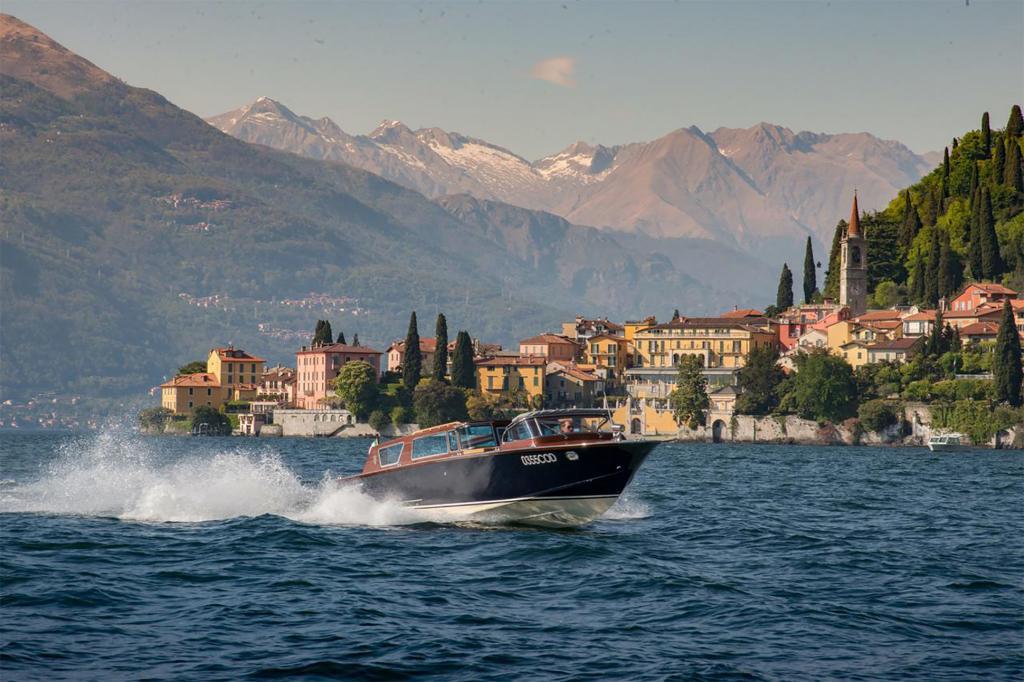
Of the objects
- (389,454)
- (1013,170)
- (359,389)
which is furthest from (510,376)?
(389,454)

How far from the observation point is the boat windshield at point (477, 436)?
1624 inches

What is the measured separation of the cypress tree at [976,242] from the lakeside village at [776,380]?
164 inches

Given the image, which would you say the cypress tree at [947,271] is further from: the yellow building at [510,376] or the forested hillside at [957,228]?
the yellow building at [510,376]

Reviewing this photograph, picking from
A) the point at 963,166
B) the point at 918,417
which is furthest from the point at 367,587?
the point at 963,166

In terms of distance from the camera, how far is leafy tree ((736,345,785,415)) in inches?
6417

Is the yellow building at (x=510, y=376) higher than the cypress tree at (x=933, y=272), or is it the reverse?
the cypress tree at (x=933, y=272)

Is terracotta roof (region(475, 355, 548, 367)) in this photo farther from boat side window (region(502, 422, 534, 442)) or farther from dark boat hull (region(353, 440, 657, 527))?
boat side window (region(502, 422, 534, 442))

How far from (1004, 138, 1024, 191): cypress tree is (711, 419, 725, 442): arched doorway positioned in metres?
46.7

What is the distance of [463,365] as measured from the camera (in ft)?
594

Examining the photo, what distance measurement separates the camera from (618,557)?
36344 mm

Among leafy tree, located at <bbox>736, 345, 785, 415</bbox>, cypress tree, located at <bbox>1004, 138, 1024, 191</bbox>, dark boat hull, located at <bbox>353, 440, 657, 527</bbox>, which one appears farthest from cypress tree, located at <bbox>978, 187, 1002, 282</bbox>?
dark boat hull, located at <bbox>353, 440, 657, 527</bbox>

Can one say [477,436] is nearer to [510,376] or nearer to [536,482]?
[536,482]

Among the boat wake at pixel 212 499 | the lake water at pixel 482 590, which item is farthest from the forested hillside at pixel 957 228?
the boat wake at pixel 212 499

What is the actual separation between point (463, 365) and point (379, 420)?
1215cm
